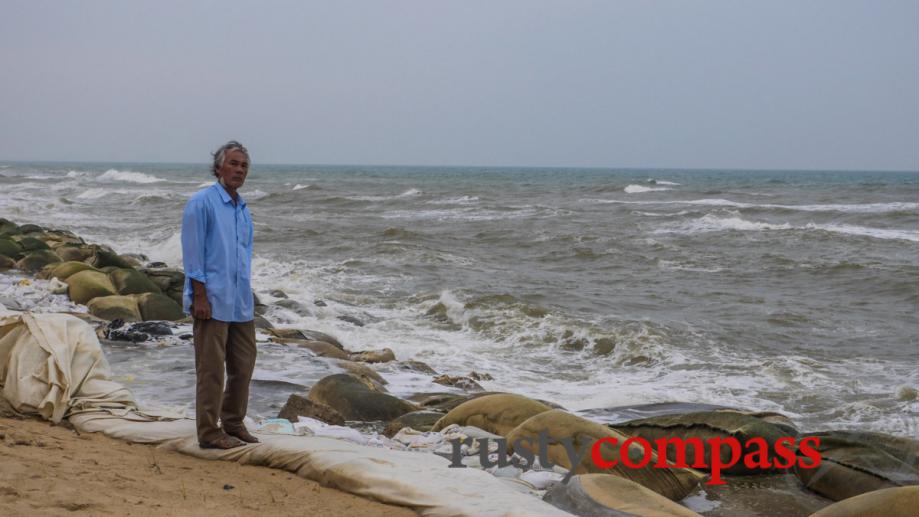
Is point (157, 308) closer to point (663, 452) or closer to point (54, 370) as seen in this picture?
point (54, 370)

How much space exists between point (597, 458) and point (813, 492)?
4.48 feet

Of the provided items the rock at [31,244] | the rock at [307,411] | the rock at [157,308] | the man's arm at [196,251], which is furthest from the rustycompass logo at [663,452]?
the rock at [31,244]

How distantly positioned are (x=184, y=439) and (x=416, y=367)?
14.4 feet

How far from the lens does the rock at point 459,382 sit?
816 centimetres

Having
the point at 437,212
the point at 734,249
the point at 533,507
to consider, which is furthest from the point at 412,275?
the point at 437,212

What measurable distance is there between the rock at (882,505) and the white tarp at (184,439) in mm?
1482

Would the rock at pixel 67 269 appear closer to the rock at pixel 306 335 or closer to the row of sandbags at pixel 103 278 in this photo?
the row of sandbags at pixel 103 278

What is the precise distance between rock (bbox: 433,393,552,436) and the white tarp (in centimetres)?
112

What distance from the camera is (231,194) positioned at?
4.51 meters

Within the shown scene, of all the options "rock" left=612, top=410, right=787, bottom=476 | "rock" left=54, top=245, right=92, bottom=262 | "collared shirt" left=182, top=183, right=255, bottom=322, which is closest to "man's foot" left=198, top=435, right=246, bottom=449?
"collared shirt" left=182, top=183, right=255, bottom=322

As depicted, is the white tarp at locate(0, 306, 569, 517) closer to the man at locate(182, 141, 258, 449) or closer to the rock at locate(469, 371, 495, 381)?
the man at locate(182, 141, 258, 449)

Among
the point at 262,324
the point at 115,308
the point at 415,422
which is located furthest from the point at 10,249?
the point at 415,422

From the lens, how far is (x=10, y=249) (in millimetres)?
13664

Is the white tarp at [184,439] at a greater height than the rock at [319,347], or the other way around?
the white tarp at [184,439]
